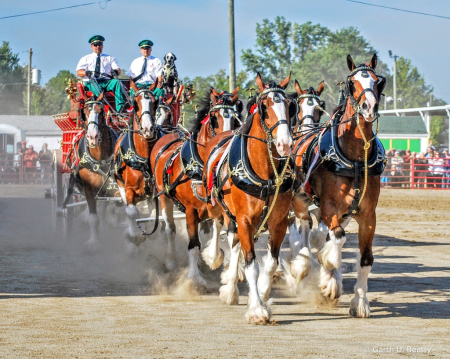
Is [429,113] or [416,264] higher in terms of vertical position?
[429,113]

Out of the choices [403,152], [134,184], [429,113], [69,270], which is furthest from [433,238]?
[429,113]

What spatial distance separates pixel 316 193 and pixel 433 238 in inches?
264

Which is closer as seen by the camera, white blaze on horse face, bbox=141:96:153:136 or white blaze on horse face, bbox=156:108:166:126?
white blaze on horse face, bbox=141:96:153:136

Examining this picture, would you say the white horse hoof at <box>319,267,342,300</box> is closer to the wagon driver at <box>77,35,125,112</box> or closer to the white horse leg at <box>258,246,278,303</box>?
the white horse leg at <box>258,246,278,303</box>

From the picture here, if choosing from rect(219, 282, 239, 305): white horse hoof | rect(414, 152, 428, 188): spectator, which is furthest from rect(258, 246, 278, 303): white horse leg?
rect(414, 152, 428, 188): spectator

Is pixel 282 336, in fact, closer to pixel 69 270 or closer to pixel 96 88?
pixel 69 270

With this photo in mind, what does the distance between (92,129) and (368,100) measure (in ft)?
17.4

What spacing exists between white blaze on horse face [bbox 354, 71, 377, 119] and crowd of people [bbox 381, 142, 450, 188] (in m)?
20.4

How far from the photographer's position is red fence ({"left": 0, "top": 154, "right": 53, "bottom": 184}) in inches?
1265

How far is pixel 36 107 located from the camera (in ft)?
248

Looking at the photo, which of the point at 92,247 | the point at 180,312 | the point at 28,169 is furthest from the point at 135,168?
the point at 28,169

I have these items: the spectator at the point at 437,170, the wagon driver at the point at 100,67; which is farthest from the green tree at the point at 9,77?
the wagon driver at the point at 100,67

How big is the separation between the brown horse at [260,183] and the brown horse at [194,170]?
4.56 feet

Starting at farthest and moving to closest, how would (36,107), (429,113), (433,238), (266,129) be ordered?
(36,107)
(429,113)
(433,238)
(266,129)
